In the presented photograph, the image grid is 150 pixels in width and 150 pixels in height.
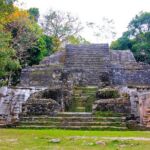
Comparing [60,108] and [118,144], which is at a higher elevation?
[60,108]

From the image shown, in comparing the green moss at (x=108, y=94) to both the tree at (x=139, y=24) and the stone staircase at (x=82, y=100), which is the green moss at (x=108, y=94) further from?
the tree at (x=139, y=24)

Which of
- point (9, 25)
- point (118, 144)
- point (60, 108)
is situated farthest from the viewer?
point (9, 25)

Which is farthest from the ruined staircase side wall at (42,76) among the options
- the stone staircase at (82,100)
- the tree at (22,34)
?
the tree at (22,34)

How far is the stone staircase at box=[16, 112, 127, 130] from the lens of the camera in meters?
11.8

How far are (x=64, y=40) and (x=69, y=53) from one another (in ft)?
60.0

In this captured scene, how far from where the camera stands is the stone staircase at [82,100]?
14289 millimetres

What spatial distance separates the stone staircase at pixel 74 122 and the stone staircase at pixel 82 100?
164 cm

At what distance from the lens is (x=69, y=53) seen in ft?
73.6

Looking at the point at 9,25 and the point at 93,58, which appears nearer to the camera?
the point at 93,58

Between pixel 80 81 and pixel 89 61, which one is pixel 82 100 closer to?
pixel 80 81

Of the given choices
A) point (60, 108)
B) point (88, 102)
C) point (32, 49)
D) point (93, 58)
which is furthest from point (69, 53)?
point (60, 108)

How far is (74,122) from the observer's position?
475 inches

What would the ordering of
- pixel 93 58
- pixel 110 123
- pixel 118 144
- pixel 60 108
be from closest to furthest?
1. pixel 118 144
2. pixel 110 123
3. pixel 60 108
4. pixel 93 58

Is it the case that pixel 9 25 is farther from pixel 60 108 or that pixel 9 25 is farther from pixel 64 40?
pixel 64 40
